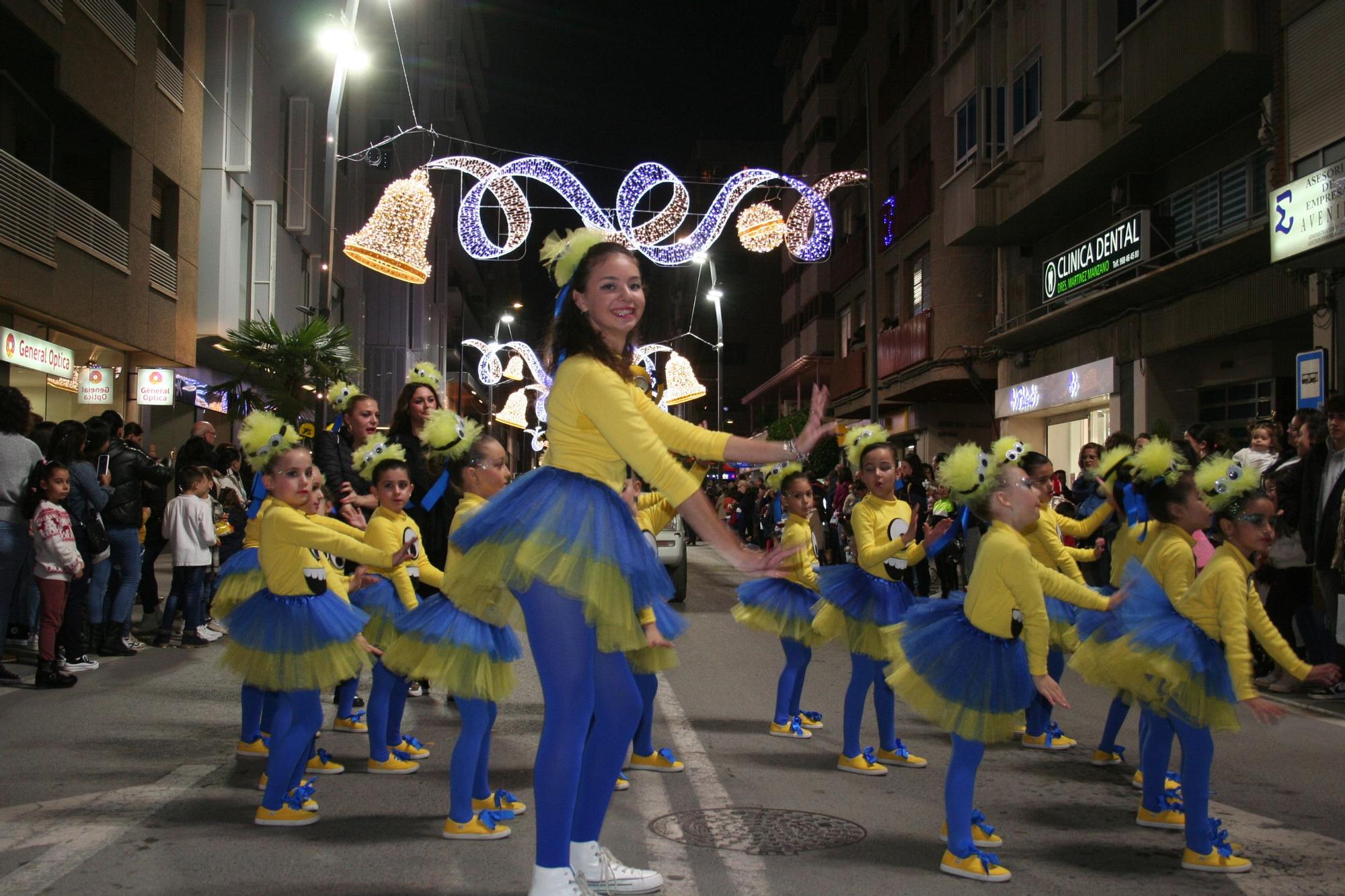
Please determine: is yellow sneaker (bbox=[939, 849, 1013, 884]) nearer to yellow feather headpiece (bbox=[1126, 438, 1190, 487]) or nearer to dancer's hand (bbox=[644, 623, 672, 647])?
dancer's hand (bbox=[644, 623, 672, 647])

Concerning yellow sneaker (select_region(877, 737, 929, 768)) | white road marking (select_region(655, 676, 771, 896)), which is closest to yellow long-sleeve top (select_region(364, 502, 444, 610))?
white road marking (select_region(655, 676, 771, 896))

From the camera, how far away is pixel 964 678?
16.1 feet

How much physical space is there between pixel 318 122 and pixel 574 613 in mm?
31310

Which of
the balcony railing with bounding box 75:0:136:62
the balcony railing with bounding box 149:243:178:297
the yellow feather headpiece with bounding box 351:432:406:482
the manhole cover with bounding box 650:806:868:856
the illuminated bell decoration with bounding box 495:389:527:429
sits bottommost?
the manhole cover with bounding box 650:806:868:856

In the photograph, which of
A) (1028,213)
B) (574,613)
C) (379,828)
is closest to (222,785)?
(379,828)

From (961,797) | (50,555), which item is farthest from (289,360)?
(961,797)

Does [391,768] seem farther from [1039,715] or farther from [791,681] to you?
[1039,715]

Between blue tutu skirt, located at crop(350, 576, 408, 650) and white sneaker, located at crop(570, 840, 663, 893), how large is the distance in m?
2.36

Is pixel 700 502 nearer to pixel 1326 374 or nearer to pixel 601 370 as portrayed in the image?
pixel 601 370

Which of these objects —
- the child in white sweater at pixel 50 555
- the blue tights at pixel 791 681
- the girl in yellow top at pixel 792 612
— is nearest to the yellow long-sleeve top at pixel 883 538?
the girl in yellow top at pixel 792 612

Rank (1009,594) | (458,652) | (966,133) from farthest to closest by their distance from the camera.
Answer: (966,133) < (458,652) < (1009,594)

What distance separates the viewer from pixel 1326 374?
13570 mm

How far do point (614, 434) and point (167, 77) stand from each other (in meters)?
20.2

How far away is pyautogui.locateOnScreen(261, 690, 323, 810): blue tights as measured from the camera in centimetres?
517
